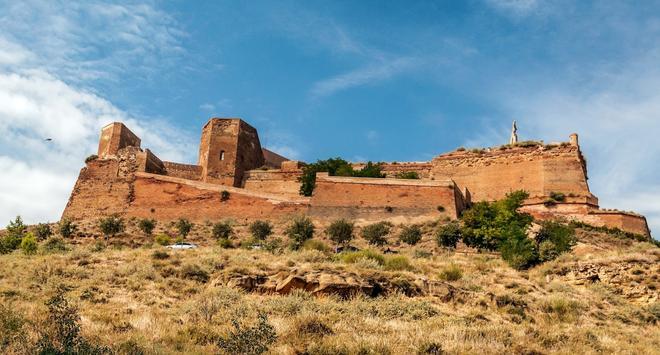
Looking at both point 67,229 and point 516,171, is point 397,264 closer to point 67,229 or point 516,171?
point 67,229

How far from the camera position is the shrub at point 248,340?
8.95 meters

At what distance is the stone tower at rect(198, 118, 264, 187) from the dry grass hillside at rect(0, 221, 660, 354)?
63.6 feet

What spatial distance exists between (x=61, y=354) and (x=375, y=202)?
81.4 ft

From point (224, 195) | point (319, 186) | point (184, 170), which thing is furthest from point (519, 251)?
point (184, 170)

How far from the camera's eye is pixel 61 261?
16891 mm

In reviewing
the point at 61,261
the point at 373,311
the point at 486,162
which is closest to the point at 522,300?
the point at 373,311

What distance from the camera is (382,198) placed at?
3225 centimetres

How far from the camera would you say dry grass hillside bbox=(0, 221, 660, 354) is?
9.51 metres

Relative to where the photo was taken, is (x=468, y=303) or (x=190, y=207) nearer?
(x=468, y=303)

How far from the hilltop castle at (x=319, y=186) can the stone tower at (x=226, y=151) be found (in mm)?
60

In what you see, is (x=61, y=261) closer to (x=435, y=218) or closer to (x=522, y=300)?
(x=522, y=300)

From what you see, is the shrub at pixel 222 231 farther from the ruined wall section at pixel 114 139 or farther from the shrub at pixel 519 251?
the shrub at pixel 519 251

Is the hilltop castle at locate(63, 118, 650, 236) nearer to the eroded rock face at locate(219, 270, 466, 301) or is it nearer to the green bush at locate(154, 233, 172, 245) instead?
the green bush at locate(154, 233, 172, 245)

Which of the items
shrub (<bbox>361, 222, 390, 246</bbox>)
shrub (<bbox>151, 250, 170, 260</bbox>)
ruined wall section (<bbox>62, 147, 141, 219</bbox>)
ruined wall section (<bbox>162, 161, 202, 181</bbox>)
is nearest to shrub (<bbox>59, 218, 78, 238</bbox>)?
ruined wall section (<bbox>62, 147, 141, 219</bbox>)
